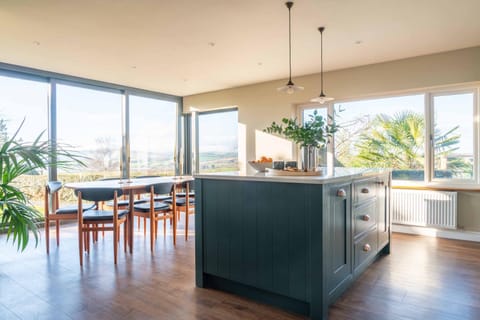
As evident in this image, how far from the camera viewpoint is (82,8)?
284 cm

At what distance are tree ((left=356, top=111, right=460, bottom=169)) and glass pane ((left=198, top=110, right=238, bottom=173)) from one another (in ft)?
8.35

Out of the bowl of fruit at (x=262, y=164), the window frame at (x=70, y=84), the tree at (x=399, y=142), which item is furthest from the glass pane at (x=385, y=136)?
the window frame at (x=70, y=84)

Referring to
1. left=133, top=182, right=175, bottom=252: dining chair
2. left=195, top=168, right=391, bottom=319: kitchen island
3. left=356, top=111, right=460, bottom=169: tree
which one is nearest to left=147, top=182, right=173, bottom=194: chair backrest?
left=133, top=182, right=175, bottom=252: dining chair

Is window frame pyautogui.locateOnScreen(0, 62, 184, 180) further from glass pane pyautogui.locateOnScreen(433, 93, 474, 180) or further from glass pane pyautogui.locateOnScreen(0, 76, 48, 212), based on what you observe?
glass pane pyautogui.locateOnScreen(433, 93, 474, 180)

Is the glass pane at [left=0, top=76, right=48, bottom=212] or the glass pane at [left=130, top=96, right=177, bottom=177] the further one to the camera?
the glass pane at [left=130, top=96, right=177, bottom=177]

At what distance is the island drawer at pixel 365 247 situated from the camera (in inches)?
97.4

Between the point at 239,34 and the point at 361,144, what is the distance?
2.72 m

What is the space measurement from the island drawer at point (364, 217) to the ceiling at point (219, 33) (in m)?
1.85

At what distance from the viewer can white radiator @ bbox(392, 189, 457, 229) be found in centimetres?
404

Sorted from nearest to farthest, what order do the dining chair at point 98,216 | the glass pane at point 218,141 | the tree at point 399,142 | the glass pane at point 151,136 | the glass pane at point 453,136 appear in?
1. the dining chair at point 98,216
2. the glass pane at point 453,136
3. the tree at point 399,142
4. the glass pane at point 151,136
5. the glass pane at point 218,141

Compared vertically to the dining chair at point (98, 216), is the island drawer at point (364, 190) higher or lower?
higher

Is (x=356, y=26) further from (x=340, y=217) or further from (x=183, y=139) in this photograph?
(x=183, y=139)

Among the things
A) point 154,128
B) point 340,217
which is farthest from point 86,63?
point 340,217

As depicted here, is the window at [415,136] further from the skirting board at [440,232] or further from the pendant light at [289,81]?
the pendant light at [289,81]
